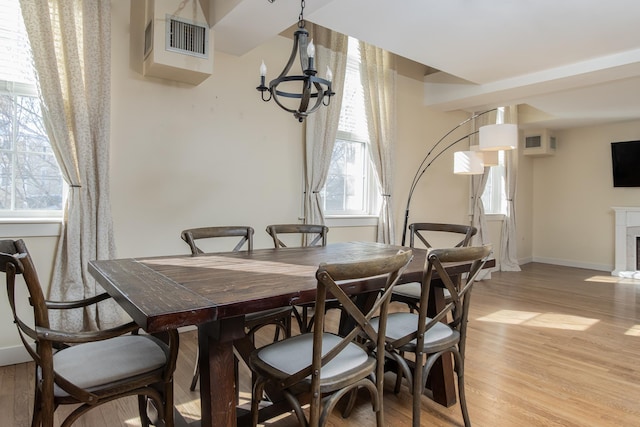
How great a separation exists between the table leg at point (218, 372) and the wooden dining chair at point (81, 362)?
0.15 m

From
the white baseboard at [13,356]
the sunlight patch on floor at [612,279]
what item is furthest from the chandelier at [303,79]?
the sunlight patch on floor at [612,279]

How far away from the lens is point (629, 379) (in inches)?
101

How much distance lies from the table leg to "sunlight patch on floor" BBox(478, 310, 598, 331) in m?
3.15

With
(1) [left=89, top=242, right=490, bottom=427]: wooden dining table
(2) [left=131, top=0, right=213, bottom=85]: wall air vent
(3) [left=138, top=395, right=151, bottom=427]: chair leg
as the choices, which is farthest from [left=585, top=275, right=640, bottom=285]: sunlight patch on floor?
(3) [left=138, top=395, right=151, bottom=427]: chair leg

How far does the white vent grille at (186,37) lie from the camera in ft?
9.32

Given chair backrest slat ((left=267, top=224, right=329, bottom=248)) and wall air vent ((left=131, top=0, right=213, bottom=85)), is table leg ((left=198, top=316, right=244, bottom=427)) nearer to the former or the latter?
chair backrest slat ((left=267, top=224, right=329, bottom=248))

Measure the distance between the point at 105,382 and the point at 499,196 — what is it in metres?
6.95

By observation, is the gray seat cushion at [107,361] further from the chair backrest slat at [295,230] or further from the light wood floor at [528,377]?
the chair backrest slat at [295,230]

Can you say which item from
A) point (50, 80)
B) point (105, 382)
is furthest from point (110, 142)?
point (105, 382)

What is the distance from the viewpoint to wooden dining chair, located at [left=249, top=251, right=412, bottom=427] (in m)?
1.32

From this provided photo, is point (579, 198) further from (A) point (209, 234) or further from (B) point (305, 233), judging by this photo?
(A) point (209, 234)

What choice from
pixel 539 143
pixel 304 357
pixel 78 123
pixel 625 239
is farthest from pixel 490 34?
pixel 625 239

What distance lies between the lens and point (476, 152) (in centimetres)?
426

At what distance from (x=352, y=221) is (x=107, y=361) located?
329 centimetres
